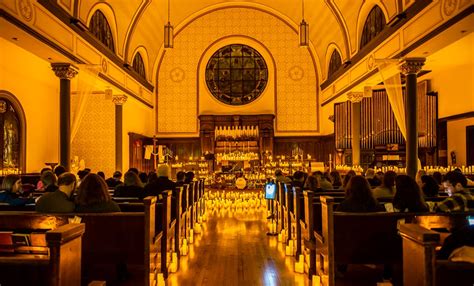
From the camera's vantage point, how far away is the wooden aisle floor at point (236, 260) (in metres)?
5.09

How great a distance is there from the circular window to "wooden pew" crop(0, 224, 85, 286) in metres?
19.0

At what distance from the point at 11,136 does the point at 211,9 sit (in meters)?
11.6

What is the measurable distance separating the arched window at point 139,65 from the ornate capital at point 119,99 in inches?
87.0

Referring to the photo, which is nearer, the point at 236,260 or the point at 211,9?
the point at 236,260

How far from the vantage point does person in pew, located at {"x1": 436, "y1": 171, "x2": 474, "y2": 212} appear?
174 inches

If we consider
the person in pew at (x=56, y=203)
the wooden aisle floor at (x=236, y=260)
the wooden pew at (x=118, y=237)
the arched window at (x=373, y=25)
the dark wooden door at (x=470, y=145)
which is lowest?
the wooden aisle floor at (x=236, y=260)

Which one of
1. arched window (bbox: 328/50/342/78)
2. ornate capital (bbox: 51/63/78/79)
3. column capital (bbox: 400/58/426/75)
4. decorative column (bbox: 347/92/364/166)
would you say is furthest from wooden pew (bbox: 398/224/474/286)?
arched window (bbox: 328/50/342/78)

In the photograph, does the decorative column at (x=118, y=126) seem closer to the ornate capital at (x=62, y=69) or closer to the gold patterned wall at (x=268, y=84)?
the ornate capital at (x=62, y=69)

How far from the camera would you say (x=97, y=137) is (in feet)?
54.3

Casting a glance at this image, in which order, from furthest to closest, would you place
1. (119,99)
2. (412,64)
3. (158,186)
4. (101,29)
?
(119,99) < (101,29) < (412,64) < (158,186)

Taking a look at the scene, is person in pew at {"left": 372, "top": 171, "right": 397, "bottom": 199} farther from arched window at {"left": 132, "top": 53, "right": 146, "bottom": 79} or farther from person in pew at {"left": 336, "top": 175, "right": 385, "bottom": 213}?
arched window at {"left": 132, "top": 53, "right": 146, "bottom": 79}

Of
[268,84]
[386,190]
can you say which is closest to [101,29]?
[268,84]

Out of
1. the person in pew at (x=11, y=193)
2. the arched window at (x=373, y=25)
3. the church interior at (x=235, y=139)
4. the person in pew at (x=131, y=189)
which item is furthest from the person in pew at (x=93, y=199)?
the arched window at (x=373, y=25)

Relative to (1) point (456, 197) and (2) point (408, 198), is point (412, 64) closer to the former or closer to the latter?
(1) point (456, 197)
